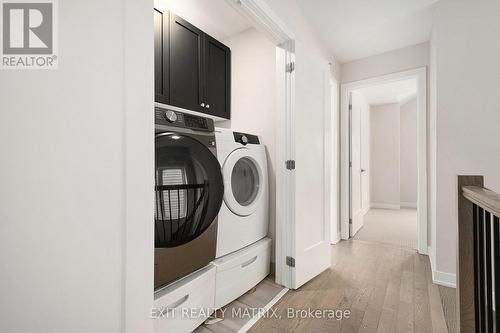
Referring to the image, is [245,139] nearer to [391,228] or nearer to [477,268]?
[477,268]

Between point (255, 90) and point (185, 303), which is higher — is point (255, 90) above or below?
above

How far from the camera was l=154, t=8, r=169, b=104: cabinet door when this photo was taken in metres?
1.65

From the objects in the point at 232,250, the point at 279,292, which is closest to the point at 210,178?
the point at 232,250

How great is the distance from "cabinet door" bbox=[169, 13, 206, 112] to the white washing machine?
0.47 m

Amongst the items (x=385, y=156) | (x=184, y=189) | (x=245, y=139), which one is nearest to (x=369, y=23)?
Answer: (x=245, y=139)

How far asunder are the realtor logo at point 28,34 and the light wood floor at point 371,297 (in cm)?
158

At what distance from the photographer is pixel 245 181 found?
6.38 ft

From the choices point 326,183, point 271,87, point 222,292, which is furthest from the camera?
point 326,183

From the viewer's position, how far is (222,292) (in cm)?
151

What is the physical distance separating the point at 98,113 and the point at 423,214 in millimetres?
3125

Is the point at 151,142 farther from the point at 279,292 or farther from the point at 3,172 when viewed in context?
the point at 279,292

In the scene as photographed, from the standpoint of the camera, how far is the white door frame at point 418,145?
254cm

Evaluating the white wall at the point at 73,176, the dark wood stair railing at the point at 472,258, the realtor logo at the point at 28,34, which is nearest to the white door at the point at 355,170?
the dark wood stair railing at the point at 472,258

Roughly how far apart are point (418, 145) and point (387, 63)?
1102mm
